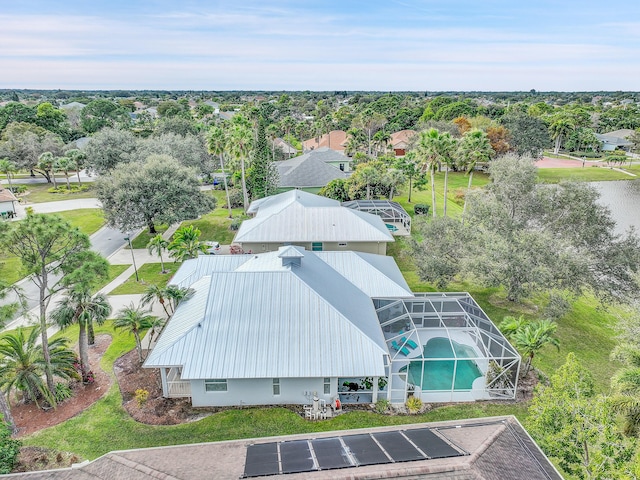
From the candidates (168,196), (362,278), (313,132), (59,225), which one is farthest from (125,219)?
(313,132)

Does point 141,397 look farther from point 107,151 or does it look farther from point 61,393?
point 107,151

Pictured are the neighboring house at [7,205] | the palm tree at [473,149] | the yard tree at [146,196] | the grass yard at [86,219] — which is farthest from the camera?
the neighboring house at [7,205]

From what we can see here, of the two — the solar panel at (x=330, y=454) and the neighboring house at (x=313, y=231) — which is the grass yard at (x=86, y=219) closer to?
the neighboring house at (x=313, y=231)

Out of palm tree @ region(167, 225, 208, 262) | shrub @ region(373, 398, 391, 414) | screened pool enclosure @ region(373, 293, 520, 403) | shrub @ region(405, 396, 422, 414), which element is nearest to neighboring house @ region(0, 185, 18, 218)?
palm tree @ region(167, 225, 208, 262)

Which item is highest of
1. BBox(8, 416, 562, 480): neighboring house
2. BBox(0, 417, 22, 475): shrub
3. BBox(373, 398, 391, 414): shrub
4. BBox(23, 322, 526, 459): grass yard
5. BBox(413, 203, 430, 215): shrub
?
BBox(8, 416, 562, 480): neighboring house

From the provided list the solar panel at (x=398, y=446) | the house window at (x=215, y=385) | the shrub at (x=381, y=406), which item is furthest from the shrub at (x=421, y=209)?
the solar panel at (x=398, y=446)

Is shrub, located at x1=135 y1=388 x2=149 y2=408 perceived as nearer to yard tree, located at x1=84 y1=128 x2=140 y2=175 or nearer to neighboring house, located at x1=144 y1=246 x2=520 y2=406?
neighboring house, located at x1=144 y1=246 x2=520 y2=406
